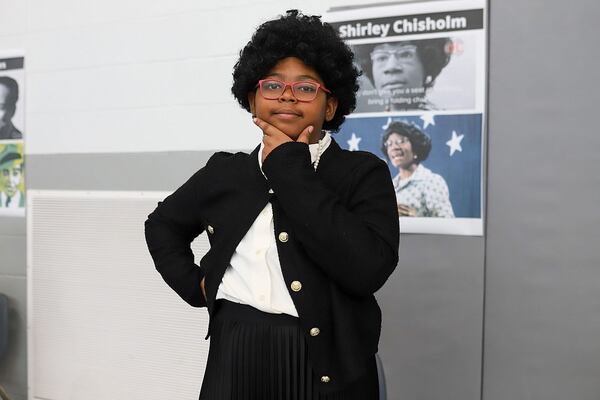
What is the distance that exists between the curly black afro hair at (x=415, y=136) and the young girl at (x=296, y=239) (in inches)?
27.2

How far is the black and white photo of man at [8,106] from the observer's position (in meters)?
2.75

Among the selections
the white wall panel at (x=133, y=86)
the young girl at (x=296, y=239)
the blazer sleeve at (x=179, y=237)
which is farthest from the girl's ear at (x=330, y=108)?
the white wall panel at (x=133, y=86)

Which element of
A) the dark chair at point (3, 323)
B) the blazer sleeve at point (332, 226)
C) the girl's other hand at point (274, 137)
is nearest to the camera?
the blazer sleeve at point (332, 226)

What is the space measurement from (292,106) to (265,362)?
0.52 m

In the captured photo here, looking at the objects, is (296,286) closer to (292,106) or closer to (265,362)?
(265,362)

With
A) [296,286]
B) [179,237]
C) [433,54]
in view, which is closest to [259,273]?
[296,286]

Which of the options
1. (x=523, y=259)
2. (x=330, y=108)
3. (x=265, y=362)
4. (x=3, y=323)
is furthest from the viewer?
(x=3, y=323)

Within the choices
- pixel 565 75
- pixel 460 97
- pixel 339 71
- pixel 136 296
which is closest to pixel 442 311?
pixel 460 97

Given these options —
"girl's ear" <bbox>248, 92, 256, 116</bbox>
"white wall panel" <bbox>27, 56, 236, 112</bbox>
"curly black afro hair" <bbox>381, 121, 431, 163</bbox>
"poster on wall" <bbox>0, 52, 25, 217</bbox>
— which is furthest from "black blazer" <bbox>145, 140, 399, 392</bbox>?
"poster on wall" <bbox>0, 52, 25, 217</bbox>

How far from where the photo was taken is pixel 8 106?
2768 mm

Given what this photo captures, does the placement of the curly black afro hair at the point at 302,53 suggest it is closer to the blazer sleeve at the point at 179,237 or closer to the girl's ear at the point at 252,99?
the girl's ear at the point at 252,99

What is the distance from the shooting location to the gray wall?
1.83m

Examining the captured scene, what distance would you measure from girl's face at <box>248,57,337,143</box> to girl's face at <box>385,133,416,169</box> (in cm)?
78

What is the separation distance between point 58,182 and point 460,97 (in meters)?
1.78
